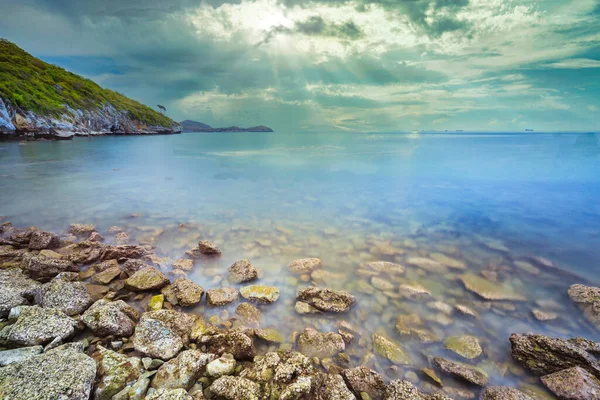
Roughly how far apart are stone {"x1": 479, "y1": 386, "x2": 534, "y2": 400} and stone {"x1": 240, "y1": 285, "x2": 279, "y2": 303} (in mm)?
3352

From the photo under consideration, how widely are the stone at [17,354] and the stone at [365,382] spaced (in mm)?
3713

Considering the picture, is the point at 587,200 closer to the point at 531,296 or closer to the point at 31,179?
the point at 531,296

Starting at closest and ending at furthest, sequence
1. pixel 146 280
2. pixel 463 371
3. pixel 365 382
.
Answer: pixel 365 382 < pixel 463 371 < pixel 146 280

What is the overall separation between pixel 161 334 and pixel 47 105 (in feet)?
211

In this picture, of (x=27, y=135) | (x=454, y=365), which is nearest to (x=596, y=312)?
(x=454, y=365)

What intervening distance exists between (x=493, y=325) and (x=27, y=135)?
62.4 metres

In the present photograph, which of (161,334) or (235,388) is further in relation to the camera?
(161,334)

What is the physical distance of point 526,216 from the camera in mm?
11375

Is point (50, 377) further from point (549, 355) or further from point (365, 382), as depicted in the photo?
point (549, 355)

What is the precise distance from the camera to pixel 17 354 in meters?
2.94

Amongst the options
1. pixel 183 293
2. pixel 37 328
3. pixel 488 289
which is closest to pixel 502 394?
pixel 488 289

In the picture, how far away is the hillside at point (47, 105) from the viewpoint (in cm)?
3938

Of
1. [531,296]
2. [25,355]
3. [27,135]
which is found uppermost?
[27,135]

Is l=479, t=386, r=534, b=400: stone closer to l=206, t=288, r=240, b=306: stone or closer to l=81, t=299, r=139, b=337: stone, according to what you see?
l=206, t=288, r=240, b=306: stone
